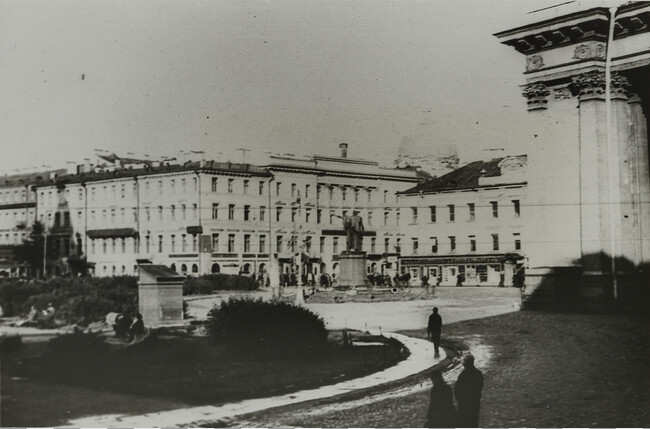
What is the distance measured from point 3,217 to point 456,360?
19.5 ft

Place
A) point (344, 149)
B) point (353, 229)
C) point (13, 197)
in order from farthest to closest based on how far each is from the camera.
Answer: point (344, 149)
point (13, 197)
point (353, 229)

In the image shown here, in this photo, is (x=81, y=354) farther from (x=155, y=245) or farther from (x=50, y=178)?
(x=50, y=178)

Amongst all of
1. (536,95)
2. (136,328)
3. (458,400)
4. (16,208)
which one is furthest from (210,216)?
(536,95)

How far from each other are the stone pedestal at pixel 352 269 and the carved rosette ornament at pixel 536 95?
3246mm

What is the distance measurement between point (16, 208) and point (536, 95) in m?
6.99

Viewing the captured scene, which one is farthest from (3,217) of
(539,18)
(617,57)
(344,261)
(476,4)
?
(617,57)

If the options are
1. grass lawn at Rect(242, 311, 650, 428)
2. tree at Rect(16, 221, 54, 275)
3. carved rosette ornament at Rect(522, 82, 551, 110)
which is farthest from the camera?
carved rosette ornament at Rect(522, 82, 551, 110)

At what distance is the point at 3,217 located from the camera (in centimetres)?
987

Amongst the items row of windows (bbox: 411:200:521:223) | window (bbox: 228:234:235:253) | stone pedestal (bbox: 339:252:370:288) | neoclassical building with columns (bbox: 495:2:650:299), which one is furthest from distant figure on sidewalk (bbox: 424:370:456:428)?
window (bbox: 228:234:235:253)

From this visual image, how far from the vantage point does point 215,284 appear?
30.3 feet

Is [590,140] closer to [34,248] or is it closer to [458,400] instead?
[458,400]

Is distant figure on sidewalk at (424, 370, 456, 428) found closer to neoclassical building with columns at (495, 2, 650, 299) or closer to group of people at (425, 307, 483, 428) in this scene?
group of people at (425, 307, 483, 428)

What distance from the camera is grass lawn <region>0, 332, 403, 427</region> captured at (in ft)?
28.3

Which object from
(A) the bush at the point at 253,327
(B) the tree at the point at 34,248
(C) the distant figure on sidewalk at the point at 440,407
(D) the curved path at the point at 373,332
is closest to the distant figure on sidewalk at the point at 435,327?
(D) the curved path at the point at 373,332
